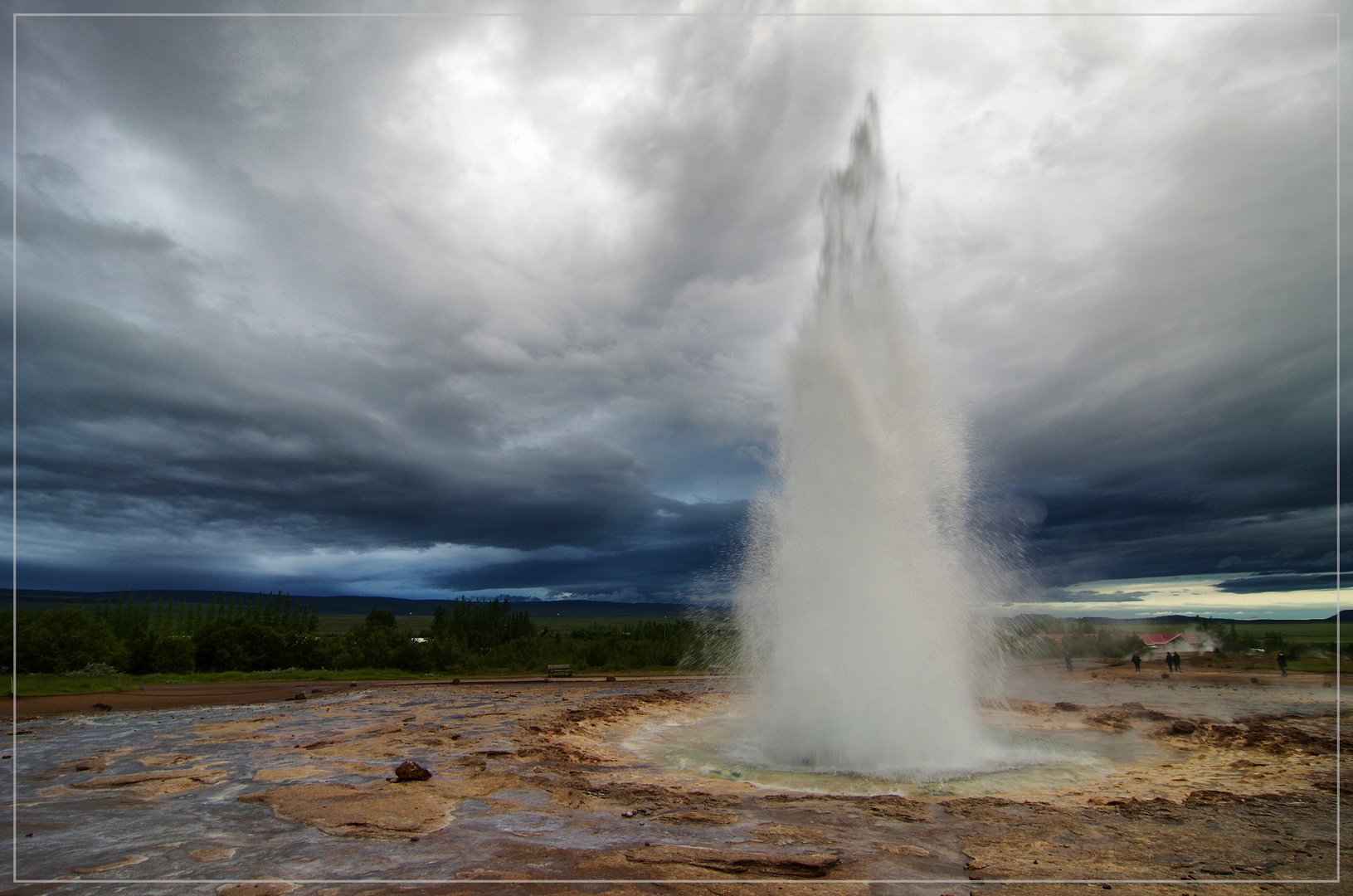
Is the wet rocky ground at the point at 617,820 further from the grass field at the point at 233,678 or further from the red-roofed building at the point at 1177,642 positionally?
the red-roofed building at the point at 1177,642

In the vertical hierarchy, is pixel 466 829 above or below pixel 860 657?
below

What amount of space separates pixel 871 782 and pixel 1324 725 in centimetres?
1547

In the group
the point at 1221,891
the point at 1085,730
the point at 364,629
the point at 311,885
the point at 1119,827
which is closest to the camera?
the point at 1221,891

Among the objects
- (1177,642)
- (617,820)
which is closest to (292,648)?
(617,820)

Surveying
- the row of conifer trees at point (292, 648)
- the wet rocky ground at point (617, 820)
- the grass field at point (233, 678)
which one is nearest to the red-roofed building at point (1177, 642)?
the row of conifer trees at point (292, 648)

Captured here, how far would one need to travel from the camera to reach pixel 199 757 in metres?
14.6

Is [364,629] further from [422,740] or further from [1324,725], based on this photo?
[1324,725]

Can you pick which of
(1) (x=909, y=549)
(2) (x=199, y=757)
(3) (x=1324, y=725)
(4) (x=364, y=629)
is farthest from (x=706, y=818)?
(4) (x=364, y=629)

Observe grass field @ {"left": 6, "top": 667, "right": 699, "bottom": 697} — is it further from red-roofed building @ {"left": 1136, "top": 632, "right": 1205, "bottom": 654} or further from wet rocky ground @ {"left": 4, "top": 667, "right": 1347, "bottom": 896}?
red-roofed building @ {"left": 1136, "top": 632, "right": 1205, "bottom": 654}

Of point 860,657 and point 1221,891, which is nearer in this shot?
point 1221,891

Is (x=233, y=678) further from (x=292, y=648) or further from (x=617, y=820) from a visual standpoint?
(x=617, y=820)

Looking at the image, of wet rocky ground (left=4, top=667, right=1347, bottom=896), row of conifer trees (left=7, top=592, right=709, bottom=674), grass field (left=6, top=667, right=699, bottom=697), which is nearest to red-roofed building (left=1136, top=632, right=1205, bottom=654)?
row of conifer trees (left=7, top=592, right=709, bottom=674)

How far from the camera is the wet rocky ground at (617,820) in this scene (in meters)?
6.91

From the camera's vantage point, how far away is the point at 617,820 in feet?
30.5
